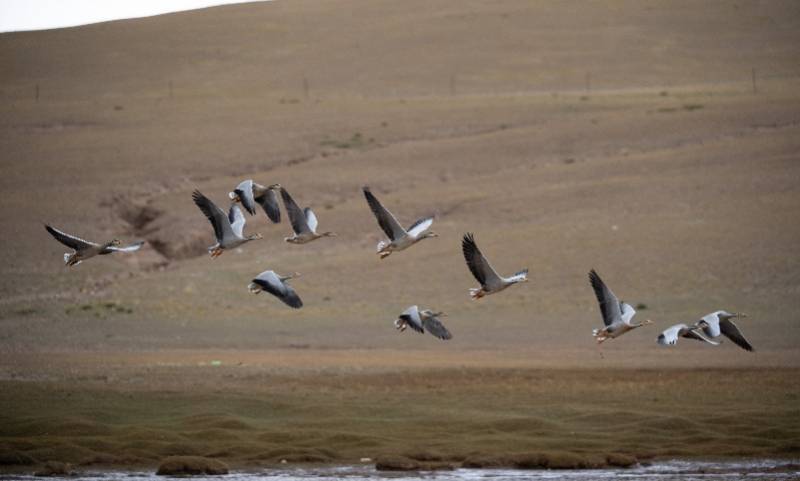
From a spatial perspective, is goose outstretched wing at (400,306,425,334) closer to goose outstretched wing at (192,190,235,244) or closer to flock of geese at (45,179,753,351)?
flock of geese at (45,179,753,351)

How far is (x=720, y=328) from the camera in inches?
749

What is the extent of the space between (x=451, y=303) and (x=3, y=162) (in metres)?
23.6

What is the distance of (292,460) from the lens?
69.6 ft

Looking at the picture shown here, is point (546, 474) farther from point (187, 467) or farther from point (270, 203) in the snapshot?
point (270, 203)

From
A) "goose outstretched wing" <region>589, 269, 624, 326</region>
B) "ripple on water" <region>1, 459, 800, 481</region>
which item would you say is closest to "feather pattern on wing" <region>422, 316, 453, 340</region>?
"ripple on water" <region>1, 459, 800, 481</region>

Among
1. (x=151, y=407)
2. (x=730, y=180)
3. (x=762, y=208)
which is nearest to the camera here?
(x=151, y=407)

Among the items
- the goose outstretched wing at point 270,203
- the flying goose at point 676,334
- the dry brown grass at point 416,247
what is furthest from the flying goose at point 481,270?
the dry brown grass at point 416,247

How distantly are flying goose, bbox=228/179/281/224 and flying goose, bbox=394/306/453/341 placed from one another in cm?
196

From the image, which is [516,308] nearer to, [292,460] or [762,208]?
[762,208]

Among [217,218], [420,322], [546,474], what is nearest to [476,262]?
[420,322]

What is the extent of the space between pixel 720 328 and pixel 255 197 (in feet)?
19.7

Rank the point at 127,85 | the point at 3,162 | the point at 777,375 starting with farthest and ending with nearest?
1. the point at 127,85
2. the point at 3,162
3. the point at 777,375

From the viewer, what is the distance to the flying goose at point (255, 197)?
18281 mm

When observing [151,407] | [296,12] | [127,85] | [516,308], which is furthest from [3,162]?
[296,12]
